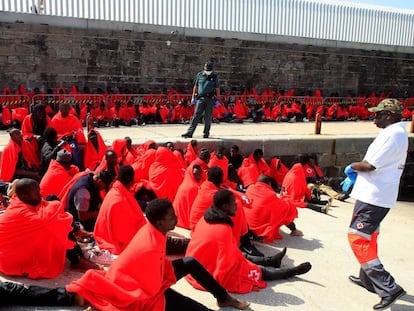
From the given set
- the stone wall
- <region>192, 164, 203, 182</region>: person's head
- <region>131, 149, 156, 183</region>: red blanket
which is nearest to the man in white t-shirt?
<region>192, 164, 203, 182</region>: person's head

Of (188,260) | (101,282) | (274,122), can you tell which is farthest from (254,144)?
(101,282)

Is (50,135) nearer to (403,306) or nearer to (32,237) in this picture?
(32,237)

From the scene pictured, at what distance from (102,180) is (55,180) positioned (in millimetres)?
947

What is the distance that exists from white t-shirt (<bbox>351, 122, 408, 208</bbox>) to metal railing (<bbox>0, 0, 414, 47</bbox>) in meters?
12.3

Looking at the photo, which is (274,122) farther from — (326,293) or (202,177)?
(326,293)

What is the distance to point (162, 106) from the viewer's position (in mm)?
12820

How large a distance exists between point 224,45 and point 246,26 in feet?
5.35

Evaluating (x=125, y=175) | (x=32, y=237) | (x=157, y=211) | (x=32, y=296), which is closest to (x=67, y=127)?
(x=125, y=175)

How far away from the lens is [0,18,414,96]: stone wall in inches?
525

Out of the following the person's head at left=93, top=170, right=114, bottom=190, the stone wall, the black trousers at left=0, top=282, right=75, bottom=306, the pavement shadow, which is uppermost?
the stone wall

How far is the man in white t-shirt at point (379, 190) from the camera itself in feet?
12.9

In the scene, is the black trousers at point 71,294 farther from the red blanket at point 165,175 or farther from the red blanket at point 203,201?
the red blanket at point 165,175

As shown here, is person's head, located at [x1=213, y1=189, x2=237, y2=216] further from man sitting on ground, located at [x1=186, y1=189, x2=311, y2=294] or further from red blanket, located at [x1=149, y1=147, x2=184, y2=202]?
red blanket, located at [x1=149, y1=147, x2=184, y2=202]

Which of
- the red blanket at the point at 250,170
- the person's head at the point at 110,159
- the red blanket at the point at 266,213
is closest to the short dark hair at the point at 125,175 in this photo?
the person's head at the point at 110,159
